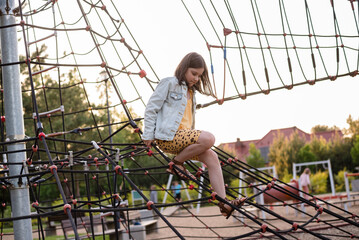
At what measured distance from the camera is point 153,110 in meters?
2.64

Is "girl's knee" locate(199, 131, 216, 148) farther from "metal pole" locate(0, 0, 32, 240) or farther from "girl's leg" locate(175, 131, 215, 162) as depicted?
"metal pole" locate(0, 0, 32, 240)

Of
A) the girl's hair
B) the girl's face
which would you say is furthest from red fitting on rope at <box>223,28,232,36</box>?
the girl's face

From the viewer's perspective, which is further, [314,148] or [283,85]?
[314,148]

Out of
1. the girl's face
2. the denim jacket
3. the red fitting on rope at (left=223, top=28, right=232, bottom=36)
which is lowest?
the denim jacket

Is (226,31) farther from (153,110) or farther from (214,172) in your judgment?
(214,172)

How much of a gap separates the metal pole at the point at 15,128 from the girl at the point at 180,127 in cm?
105

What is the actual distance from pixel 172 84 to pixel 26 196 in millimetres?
1366

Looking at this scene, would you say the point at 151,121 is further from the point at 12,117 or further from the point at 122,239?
the point at 122,239

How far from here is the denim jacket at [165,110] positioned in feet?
8.48

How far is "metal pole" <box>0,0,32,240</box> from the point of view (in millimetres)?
3074

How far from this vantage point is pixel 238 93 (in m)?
4.09

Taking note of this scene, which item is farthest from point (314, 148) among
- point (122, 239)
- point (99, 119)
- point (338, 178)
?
point (122, 239)

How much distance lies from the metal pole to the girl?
41.2 inches

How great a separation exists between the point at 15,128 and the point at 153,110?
109cm
